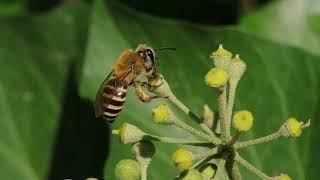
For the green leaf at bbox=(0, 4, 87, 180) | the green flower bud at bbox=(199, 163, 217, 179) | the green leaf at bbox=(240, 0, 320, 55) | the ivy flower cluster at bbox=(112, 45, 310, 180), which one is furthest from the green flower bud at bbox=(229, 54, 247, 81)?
the green leaf at bbox=(0, 4, 87, 180)

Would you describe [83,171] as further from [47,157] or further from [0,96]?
[0,96]

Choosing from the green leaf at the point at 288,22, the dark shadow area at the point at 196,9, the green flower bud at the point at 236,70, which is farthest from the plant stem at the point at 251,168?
the dark shadow area at the point at 196,9

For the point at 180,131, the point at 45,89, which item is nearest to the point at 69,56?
the point at 45,89

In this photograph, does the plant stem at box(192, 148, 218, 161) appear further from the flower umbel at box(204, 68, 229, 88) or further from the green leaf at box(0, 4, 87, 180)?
the green leaf at box(0, 4, 87, 180)

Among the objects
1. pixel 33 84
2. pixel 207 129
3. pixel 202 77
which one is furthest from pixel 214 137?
pixel 33 84

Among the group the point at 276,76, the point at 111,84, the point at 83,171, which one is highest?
the point at 276,76

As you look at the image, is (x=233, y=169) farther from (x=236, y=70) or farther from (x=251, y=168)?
(x=236, y=70)

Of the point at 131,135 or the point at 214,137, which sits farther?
the point at 131,135

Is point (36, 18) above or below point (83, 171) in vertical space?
above
